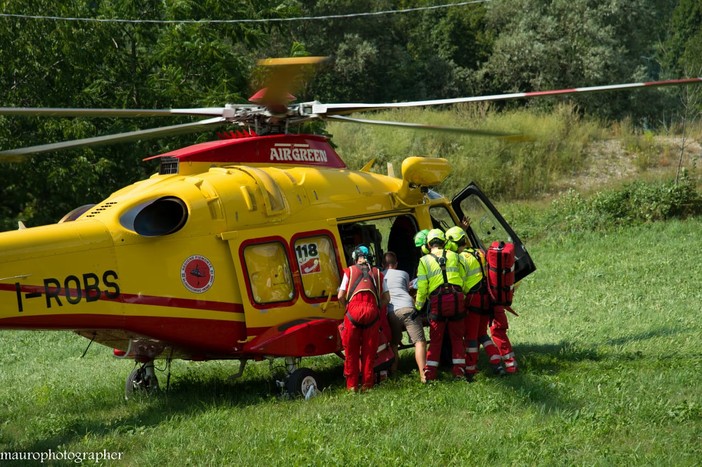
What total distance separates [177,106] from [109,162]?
2.45 m

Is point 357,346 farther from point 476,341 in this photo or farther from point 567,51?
point 567,51

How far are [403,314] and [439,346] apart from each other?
60 centimetres

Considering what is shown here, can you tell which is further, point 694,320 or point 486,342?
point 694,320

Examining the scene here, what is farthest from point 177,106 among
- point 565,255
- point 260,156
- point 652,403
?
point 652,403

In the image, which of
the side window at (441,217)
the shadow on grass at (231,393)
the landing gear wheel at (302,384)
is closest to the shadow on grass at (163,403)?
the shadow on grass at (231,393)

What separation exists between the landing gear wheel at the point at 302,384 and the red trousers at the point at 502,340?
2280 millimetres

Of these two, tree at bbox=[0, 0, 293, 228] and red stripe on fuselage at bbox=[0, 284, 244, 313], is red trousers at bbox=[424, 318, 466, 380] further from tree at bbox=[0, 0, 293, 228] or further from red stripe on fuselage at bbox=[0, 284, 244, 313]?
tree at bbox=[0, 0, 293, 228]

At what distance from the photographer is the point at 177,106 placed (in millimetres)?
24938

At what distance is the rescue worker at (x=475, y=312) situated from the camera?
11.2m

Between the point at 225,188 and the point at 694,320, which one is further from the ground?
the point at 225,188

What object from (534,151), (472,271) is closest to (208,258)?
(472,271)

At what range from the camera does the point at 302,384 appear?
1077 centimetres

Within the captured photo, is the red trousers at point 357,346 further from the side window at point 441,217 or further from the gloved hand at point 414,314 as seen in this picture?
the side window at point 441,217

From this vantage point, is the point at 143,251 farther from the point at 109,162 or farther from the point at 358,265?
the point at 109,162
